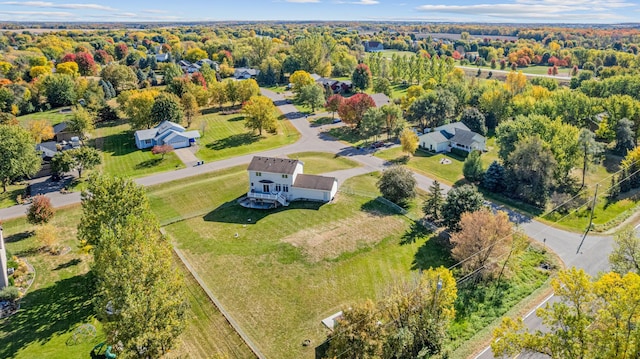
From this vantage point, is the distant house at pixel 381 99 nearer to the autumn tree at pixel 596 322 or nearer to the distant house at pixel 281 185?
the distant house at pixel 281 185

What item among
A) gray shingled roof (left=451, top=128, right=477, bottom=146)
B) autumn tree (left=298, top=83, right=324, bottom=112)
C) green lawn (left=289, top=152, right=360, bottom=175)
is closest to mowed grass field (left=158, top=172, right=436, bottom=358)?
green lawn (left=289, top=152, right=360, bottom=175)

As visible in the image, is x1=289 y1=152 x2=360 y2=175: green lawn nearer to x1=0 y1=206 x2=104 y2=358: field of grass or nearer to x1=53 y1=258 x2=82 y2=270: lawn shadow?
x1=53 y1=258 x2=82 y2=270: lawn shadow

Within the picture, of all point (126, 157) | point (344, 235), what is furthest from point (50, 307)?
point (126, 157)

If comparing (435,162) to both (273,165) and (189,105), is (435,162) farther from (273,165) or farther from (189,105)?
(189,105)

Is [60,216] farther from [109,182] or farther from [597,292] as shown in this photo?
[597,292]

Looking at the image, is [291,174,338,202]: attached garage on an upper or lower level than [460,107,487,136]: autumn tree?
lower

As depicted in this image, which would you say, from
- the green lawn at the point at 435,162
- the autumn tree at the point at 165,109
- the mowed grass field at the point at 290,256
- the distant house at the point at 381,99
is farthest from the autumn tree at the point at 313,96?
the mowed grass field at the point at 290,256
